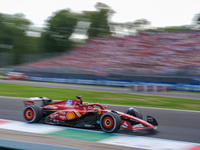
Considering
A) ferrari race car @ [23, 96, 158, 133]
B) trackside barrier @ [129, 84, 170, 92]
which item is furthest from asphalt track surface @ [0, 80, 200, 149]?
trackside barrier @ [129, 84, 170, 92]

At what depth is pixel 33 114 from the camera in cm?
607

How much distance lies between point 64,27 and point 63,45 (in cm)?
324

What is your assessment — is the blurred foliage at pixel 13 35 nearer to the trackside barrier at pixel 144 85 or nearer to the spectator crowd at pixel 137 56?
the spectator crowd at pixel 137 56

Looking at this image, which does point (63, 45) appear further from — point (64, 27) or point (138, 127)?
point (138, 127)

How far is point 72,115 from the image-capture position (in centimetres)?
580

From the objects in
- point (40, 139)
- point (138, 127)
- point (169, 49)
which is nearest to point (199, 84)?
point (169, 49)

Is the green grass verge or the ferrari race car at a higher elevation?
the ferrari race car

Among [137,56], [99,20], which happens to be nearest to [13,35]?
[99,20]

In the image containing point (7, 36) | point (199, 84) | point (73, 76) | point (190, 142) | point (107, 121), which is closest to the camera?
point (190, 142)

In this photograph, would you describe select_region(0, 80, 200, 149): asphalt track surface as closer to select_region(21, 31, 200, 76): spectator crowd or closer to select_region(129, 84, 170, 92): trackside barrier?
select_region(129, 84, 170, 92): trackside barrier

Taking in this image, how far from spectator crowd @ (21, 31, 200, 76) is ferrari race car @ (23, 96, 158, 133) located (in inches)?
466

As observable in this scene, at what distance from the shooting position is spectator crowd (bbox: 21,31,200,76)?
60.5ft

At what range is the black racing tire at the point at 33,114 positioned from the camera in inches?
237

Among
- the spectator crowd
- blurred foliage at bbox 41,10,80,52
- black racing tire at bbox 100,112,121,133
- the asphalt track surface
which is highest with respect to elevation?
blurred foliage at bbox 41,10,80,52
